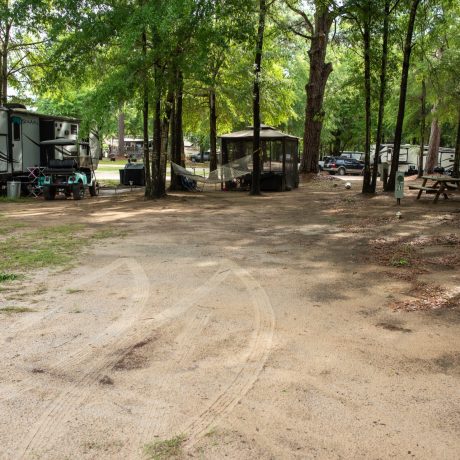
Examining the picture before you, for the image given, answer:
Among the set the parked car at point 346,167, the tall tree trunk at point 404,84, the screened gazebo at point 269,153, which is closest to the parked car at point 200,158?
the parked car at point 346,167

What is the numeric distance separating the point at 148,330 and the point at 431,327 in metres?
2.69

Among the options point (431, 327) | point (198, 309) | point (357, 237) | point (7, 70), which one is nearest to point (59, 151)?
point (7, 70)

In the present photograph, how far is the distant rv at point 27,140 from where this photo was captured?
62.4 feet

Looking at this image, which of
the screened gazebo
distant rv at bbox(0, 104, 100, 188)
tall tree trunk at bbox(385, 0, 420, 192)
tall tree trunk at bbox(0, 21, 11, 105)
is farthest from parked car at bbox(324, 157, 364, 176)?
tall tree trunk at bbox(0, 21, 11, 105)

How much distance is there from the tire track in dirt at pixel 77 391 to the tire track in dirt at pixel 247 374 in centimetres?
78

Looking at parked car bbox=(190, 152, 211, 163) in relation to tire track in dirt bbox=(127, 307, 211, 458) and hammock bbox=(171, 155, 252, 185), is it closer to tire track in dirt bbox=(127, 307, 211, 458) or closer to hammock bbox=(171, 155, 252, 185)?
hammock bbox=(171, 155, 252, 185)

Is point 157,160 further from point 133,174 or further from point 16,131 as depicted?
point 133,174

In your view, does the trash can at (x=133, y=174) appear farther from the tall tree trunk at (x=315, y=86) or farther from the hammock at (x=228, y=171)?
the tall tree trunk at (x=315, y=86)

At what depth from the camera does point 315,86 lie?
26.5 metres

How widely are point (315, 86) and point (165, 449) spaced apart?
83.3ft

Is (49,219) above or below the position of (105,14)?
below

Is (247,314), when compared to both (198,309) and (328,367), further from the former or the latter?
(328,367)

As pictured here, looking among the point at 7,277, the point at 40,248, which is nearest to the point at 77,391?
the point at 7,277

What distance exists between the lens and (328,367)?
4.14m
